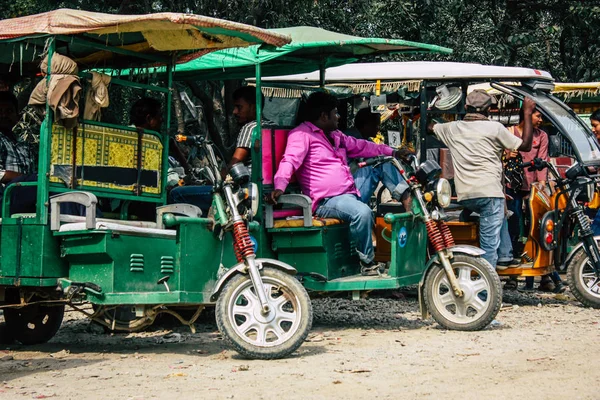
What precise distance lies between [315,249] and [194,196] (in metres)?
1.34

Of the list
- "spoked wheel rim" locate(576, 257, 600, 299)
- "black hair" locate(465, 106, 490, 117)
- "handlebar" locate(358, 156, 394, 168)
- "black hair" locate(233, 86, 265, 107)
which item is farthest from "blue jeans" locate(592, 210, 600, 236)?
"black hair" locate(233, 86, 265, 107)

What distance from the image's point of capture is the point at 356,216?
7723mm

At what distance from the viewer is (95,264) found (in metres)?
6.46

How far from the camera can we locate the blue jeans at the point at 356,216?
25.4ft

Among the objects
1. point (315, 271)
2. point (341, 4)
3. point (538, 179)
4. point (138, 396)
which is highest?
point (341, 4)

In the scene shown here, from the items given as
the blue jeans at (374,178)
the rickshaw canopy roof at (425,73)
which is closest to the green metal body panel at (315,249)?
the blue jeans at (374,178)

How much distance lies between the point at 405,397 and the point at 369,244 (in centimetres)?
266

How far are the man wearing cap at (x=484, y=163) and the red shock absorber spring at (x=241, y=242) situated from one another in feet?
9.57

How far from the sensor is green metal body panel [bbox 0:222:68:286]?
21.0ft

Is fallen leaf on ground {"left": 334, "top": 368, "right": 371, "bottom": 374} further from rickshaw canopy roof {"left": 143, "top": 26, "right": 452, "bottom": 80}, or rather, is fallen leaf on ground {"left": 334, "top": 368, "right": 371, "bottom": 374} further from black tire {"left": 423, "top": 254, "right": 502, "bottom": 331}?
rickshaw canopy roof {"left": 143, "top": 26, "right": 452, "bottom": 80}

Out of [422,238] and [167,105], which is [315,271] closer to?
[422,238]

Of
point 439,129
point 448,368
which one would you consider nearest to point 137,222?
point 448,368

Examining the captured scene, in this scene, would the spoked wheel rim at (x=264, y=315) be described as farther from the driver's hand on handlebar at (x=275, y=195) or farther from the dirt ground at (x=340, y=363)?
the driver's hand on handlebar at (x=275, y=195)

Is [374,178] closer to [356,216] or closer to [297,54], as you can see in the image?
[297,54]
